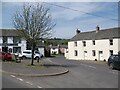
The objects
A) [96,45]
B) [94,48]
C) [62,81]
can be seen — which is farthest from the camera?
[94,48]

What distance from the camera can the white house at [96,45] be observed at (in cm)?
4560

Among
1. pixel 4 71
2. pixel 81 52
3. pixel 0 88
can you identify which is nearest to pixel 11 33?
pixel 81 52

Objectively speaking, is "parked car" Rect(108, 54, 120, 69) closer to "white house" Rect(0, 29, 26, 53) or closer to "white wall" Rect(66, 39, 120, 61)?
"white wall" Rect(66, 39, 120, 61)

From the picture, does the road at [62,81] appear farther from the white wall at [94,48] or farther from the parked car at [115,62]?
the white wall at [94,48]

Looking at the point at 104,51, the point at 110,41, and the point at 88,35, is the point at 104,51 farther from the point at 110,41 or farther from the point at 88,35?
the point at 88,35

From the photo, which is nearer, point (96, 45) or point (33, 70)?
point (33, 70)

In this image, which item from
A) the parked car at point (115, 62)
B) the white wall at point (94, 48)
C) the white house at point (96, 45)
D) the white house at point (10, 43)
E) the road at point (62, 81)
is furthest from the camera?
the white house at point (10, 43)

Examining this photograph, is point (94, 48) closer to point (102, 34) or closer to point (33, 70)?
point (102, 34)

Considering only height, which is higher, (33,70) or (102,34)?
(102,34)

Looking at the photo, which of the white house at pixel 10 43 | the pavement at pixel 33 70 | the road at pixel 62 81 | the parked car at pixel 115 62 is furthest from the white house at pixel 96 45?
the road at pixel 62 81

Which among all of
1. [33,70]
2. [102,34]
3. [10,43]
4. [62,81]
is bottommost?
[62,81]

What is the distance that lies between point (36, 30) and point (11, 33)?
38.5 metres

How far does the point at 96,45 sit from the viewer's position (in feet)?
164

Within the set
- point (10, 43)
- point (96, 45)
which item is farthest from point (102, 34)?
point (10, 43)
